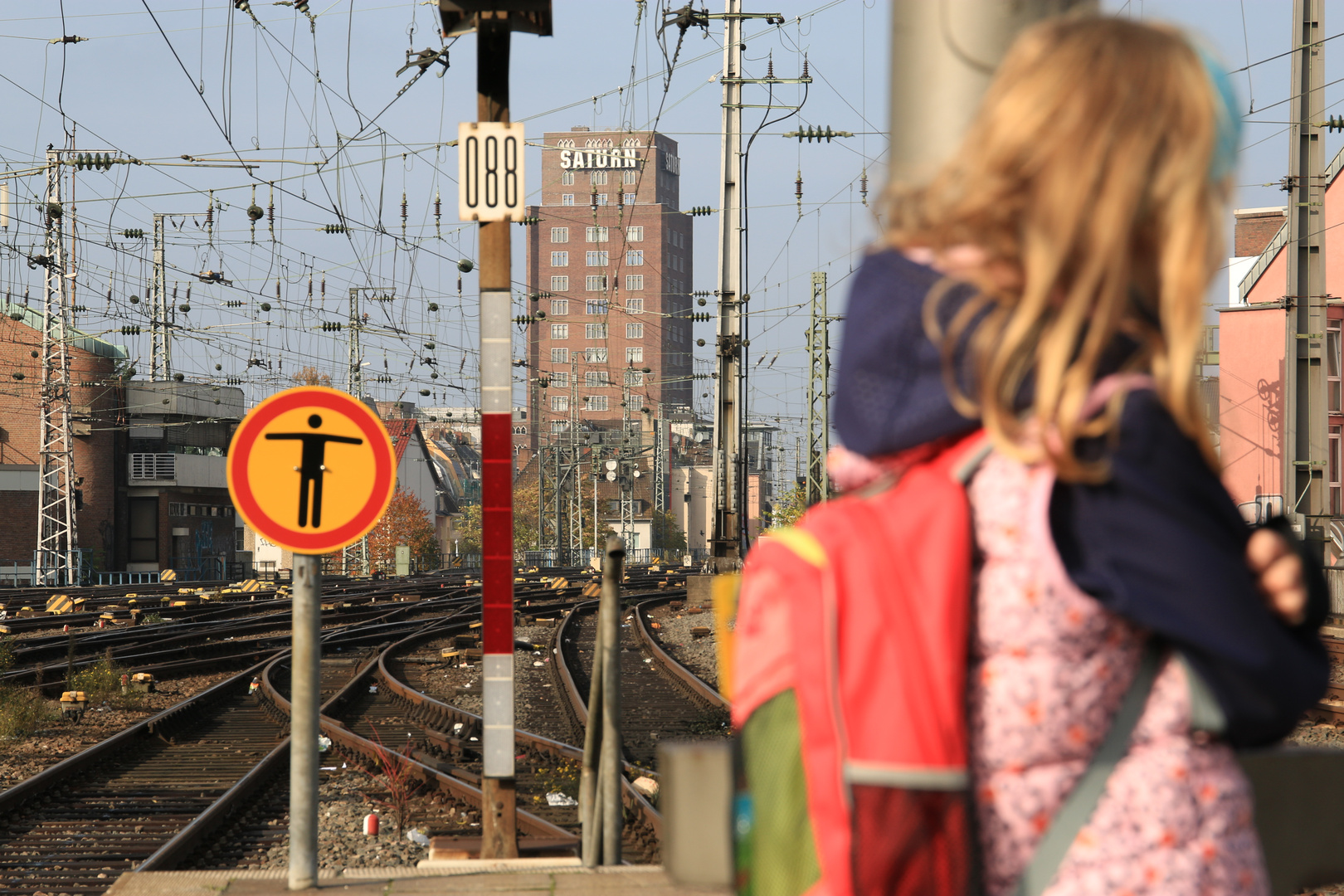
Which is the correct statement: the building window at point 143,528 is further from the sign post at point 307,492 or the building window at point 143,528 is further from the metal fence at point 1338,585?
the sign post at point 307,492

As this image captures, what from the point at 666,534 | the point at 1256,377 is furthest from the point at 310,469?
the point at 666,534

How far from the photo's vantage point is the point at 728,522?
25000 millimetres

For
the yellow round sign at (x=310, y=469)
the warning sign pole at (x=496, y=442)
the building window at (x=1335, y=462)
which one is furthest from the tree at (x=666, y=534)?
the yellow round sign at (x=310, y=469)

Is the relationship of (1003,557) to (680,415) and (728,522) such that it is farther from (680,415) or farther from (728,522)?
(680,415)

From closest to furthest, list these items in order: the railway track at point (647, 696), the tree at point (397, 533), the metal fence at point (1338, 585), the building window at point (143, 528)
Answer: the railway track at point (647, 696) < the metal fence at point (1338, 585) < the building window at point (143, 528) < the tree at point (397, 533)

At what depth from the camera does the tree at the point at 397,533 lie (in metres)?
66.7

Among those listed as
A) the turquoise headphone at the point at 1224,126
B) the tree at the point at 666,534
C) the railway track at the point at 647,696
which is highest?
the turquoise headphone at the point at 1224,126

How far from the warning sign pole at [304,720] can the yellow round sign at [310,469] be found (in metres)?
0.17

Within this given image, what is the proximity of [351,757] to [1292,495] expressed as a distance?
13.8 meters

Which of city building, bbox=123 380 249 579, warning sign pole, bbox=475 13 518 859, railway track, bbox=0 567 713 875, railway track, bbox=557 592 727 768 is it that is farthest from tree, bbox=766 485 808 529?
warning sign pole, bbox=475 13 518 859

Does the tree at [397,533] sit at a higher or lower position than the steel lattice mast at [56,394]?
lower

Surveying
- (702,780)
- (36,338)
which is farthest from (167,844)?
(36,338)

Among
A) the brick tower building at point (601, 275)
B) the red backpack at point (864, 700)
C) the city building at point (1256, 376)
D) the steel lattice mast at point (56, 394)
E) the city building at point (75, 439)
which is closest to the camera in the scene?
the red backpack at point (864, 700)

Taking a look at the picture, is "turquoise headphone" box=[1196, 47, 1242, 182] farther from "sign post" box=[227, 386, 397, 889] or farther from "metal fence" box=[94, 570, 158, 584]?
"metal fence" box=[94, 570, 158, 584]
